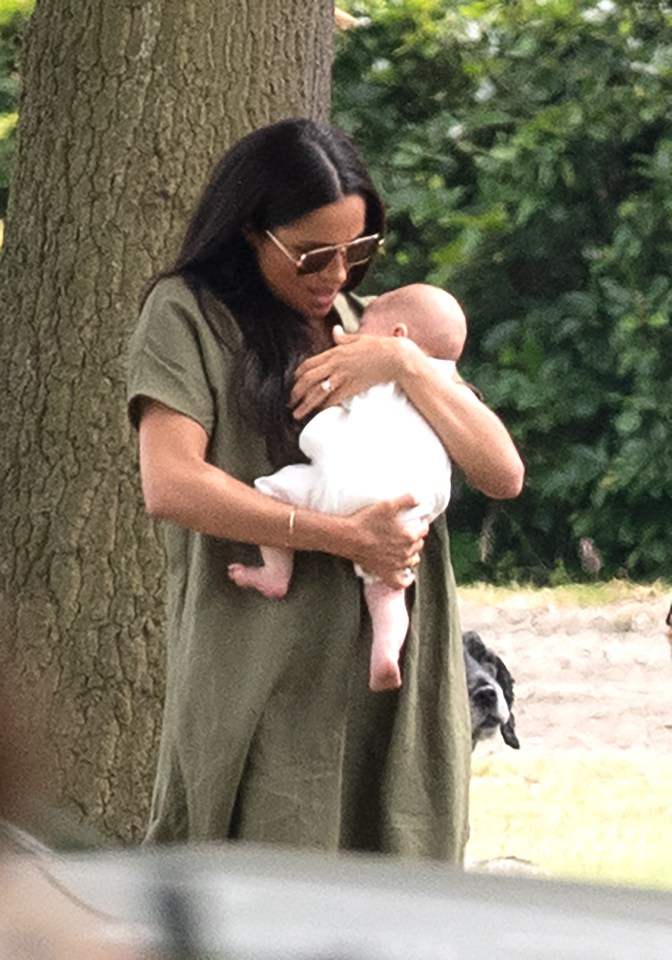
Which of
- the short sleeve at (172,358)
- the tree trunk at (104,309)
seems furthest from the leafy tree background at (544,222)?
the short sleeve at (172,358)

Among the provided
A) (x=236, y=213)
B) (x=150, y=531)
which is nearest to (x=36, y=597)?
(x=150, y=531)

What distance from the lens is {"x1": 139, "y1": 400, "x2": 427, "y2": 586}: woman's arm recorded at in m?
3.41

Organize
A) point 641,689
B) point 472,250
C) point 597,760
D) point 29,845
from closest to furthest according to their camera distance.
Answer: point 29,845, point 597,760, point 641,689, point 472,250

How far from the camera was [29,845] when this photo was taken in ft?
4.05

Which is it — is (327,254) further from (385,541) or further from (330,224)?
(385,541)

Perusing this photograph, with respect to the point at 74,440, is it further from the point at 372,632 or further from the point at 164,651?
the point at 372,632

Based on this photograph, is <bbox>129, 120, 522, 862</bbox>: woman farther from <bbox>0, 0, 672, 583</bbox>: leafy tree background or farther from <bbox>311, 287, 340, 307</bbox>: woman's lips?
<bbox>0, 0, 672, 583</bbox>: leafy tree background

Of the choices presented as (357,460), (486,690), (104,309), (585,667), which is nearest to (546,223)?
(585,667)

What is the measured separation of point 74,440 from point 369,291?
4.78 metres

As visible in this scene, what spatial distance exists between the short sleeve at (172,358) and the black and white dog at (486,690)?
7.77 ft

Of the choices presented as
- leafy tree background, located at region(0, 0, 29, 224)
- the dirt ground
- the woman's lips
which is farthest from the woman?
leafy tree background, located at region(0, 0, 29, 224)

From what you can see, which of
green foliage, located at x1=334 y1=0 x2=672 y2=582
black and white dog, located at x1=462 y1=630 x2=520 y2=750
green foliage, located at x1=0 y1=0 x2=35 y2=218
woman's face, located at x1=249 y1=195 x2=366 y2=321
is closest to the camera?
woman's face, located at x1=249 y1=195 x2=366 y2=321

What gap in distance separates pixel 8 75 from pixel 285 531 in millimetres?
7567

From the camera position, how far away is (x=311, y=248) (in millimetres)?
3506
